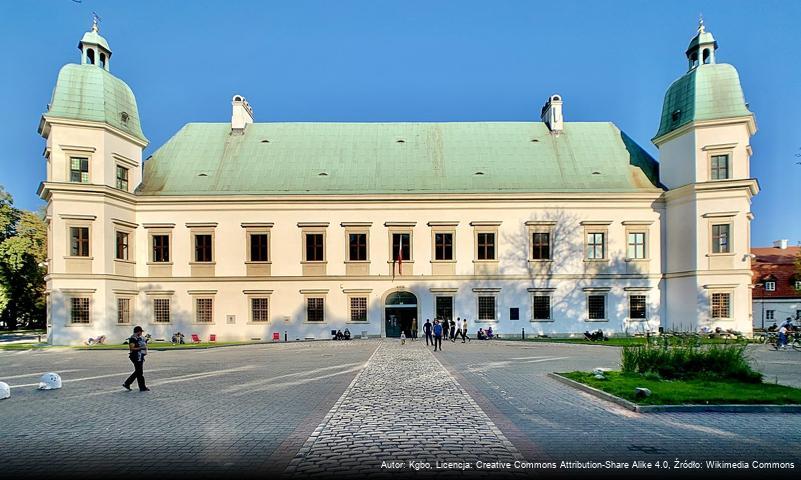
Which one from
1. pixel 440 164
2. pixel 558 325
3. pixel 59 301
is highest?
pixel 440 164

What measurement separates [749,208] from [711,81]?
363 inches

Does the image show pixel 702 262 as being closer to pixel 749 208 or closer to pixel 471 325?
pixel 749 208

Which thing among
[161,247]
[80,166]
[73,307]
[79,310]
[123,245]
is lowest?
[79,310]

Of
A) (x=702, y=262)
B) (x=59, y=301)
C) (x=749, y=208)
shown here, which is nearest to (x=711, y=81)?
(x=749, y=208)

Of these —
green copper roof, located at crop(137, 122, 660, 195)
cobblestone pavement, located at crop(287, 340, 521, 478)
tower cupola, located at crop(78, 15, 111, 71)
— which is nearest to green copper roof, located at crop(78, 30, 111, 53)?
tower cupola, located at crop(78, 15, 111, 71)

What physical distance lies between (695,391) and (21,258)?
5656 centimetres

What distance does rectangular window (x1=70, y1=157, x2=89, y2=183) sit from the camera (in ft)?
121

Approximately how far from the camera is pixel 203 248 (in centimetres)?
4056

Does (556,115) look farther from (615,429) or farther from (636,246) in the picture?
(615,429)

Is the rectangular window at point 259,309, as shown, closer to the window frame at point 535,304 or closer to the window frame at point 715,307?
the window frame at point 535,304

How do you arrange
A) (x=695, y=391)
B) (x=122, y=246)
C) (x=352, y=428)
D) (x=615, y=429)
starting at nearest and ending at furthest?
(x=352, y=428), (x=615, y=429), (x=695, y=391), (x=122, y=246)

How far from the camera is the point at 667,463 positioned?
7.65 metres

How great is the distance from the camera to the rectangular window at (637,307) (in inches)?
1597

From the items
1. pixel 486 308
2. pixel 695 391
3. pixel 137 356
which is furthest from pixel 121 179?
pixel 695 391
